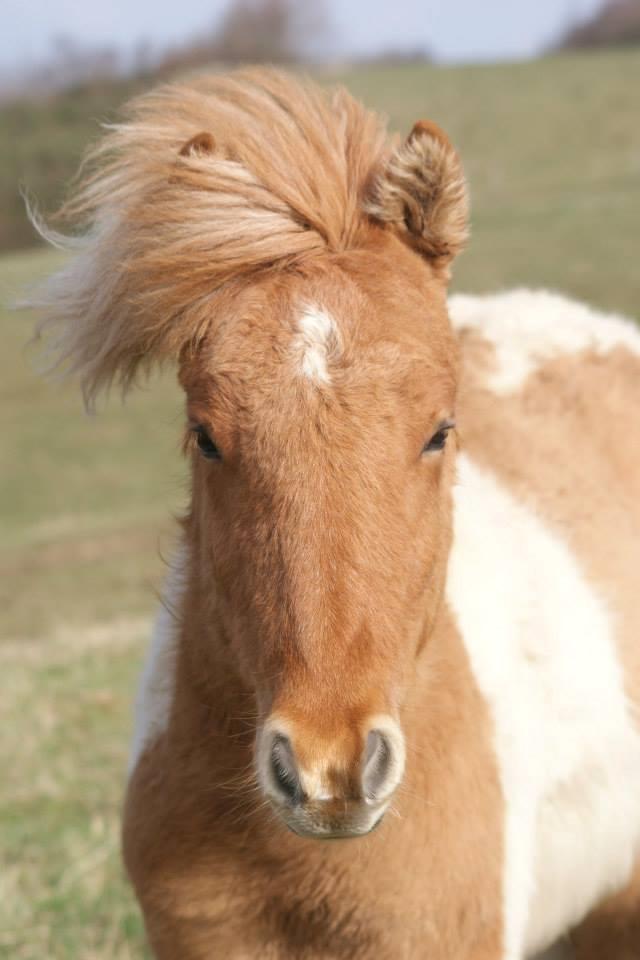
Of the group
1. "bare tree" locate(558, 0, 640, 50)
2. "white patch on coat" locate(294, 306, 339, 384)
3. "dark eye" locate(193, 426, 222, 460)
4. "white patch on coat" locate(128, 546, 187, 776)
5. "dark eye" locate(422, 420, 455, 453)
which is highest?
"white patch on coat" locate(294, 306, 339, 384)

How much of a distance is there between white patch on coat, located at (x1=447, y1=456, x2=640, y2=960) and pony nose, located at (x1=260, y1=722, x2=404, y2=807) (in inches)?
36.5

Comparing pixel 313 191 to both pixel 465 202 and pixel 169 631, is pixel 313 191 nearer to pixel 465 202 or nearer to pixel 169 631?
pixel 465 202

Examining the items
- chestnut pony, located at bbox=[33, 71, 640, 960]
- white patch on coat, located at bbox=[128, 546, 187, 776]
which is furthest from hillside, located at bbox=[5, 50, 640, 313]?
white patch on coat, located at bbox=[128, 546, 187, 776]

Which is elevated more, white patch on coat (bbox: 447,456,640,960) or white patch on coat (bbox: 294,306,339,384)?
white patch on coat (bbox: 294,306,339,384)

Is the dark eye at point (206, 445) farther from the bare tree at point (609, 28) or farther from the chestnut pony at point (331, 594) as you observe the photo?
the bare tree at point (609, 28)

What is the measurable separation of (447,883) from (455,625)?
0.67m

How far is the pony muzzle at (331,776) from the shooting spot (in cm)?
227

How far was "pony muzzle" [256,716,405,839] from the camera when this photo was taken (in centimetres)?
227

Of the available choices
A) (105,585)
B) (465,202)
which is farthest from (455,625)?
(105,585)

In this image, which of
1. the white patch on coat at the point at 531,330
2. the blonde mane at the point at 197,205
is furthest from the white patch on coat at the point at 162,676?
the white patch on coat at the point at 531,330

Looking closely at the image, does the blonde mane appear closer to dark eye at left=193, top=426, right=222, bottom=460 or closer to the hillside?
dark eye at left=193, top=426, right=222, bottom=460

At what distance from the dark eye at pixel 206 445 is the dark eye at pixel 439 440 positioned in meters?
0.45

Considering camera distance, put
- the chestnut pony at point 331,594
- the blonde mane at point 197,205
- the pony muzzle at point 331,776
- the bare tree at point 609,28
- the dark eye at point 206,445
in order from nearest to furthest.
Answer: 1. the pony muzzle at point 331,776
2. the chestnut pony at point 331,594
3. the dark eye at point 206,445
4. the blonde mane at point 197,205
5. the bare tree at point 609,28

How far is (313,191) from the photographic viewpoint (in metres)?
2.94
